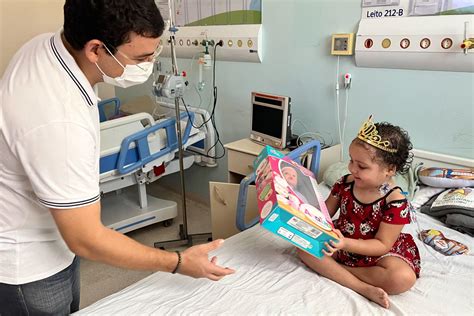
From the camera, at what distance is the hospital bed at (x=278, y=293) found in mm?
1293

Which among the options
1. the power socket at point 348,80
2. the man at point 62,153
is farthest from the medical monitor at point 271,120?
the man at point 62,153

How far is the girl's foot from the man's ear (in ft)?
3.89

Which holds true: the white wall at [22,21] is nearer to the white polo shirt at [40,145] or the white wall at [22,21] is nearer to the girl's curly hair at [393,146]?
the white polo shirt at [40,145]

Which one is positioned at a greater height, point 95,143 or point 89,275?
point 95,143

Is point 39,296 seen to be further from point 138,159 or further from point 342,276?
point 138,159

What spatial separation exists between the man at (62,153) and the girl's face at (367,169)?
70 centimetres

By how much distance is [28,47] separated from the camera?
1.00 m

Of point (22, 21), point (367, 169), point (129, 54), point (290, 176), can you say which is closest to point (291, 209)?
point (290, 176)

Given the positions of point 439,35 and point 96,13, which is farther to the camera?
point 439,35

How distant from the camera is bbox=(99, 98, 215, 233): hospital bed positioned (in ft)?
8.08

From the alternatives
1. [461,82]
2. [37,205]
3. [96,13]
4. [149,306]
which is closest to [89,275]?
[149,306]

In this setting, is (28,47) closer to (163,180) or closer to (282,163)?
(282,163)

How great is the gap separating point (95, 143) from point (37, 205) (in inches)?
9.3

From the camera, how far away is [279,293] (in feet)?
4.56
